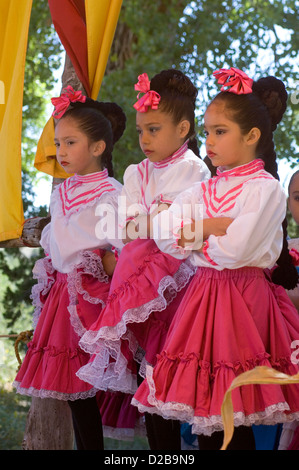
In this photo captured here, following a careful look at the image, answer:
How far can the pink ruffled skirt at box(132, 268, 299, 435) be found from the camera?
6.91ft

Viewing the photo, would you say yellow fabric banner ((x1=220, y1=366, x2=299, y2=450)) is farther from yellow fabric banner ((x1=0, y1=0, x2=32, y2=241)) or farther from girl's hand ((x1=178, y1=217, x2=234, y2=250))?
yellow fabric banner ((x1=0, y1=0, x2=32, y2=241))

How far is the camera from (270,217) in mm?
2199

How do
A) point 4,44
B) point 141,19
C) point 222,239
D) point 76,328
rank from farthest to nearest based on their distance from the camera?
point 141,19 → point 4,44 → point 76,328 → point 222,239

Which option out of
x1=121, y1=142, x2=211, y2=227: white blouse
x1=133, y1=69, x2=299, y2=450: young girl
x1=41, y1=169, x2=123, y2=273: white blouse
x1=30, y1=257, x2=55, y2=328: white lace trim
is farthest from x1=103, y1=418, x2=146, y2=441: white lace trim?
x1=121, y1=142, x2=211, y2=227: white blouse

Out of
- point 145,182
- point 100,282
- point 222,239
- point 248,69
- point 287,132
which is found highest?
point 248,69

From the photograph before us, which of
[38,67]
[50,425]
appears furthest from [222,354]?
[38,67]

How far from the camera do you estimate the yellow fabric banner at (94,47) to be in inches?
132

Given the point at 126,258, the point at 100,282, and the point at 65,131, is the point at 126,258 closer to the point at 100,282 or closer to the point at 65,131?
the point at 100,282

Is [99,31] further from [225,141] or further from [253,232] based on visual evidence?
[253,232]

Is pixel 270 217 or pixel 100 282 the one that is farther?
pixel 100 282

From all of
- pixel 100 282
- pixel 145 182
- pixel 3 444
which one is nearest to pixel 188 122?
pixel 145 182

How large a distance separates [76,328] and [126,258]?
43 cm

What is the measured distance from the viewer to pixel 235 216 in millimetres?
2279

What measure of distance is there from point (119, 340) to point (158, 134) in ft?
2.55
